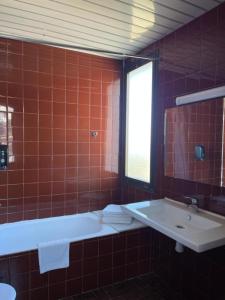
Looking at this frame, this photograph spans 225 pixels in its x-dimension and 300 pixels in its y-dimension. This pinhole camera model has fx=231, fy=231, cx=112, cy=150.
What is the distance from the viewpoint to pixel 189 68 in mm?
2156

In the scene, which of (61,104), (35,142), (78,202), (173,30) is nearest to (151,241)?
(78,202)

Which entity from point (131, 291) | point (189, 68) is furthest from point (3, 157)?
point (189, 68)

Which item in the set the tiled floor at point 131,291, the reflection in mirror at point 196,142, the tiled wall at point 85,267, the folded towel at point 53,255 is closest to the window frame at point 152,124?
the reflection in mirror at point 196,142

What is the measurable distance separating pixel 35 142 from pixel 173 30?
6.27ft

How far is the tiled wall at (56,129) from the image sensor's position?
257 cm

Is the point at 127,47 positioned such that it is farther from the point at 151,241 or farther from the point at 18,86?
the point at 151,241

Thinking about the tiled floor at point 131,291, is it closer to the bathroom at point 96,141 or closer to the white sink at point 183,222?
the bathroom at point 96,141

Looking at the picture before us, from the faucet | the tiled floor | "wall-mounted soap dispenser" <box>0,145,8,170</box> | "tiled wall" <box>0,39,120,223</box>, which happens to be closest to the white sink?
the faucet

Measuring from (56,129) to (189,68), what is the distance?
1623mm

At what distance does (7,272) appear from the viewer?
6.41 feet

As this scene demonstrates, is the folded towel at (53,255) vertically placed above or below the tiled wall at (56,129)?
below

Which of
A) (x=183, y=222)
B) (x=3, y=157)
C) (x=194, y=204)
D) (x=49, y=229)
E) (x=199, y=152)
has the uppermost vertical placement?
(x=199, y=152)

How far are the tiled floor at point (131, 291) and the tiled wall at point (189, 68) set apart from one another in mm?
909

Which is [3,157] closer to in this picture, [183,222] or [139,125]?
[139,125]
